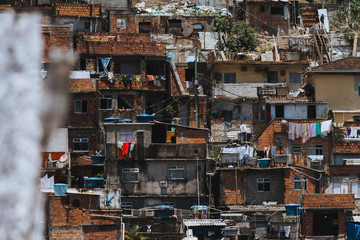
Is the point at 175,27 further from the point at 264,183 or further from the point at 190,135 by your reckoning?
the point at 264,183

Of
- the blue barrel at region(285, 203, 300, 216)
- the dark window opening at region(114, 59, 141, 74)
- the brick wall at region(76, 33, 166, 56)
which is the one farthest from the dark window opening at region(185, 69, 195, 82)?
the blue barrel at region(285, 203, 300, 216)

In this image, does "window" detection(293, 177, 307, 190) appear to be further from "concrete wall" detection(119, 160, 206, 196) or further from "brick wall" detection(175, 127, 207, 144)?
"brick wall" detection(175, 127, 207, 144)

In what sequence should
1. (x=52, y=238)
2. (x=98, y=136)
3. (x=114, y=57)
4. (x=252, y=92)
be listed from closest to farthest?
(x=52, y=238)
(x=98, y=136)
(x=114, y=57)
(x=252, y=92)

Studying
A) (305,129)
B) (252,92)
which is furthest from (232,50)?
(305,129)

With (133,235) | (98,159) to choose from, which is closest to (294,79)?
(98,159)

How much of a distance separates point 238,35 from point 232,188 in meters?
20.4

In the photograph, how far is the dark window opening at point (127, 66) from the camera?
46562 mm

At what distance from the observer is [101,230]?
31.5 metres

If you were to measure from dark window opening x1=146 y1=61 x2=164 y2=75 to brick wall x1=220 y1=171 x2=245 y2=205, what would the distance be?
11022mm

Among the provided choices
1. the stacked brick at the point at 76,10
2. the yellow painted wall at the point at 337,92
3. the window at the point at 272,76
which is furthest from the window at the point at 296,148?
the stacked brick at the point at 76,10

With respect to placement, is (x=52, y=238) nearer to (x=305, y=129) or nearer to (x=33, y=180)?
(x=305, y=129)

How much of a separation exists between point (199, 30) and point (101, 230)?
99.2 feet

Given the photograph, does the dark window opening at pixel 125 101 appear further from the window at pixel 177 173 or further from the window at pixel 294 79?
the window at pixel 294 79

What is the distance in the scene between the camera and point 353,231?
35094mm
